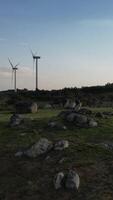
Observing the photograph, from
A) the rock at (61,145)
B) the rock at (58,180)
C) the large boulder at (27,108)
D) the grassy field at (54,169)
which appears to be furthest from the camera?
the large boulder at (27,108)

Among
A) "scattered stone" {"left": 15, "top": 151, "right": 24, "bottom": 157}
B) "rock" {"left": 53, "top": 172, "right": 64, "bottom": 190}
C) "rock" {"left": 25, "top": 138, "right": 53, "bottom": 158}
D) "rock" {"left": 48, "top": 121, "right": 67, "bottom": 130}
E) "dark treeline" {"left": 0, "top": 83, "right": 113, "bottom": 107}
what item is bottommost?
"rock" {"left": 53, "top": 172, "right": 64, "bottom": 190}

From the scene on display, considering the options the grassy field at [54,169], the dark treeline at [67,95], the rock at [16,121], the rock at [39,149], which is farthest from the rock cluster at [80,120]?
the dark treeline at [67,95]

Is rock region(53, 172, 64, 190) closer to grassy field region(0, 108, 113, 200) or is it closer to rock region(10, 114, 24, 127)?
grassy field region(0, 108, 113, 200)

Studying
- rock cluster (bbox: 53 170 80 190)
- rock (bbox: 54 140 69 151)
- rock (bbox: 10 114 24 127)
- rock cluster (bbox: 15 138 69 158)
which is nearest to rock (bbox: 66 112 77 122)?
rock (bbox: 10 114 24 127)

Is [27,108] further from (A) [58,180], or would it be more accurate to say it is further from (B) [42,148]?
(A) [58,180]

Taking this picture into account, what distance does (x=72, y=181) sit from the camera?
68.1 ft

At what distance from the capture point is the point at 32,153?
2498 cm

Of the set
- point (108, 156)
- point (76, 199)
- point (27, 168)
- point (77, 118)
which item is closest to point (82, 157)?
point (108, 156)

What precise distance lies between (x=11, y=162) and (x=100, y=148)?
192 inches

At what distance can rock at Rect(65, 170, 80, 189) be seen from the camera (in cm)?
2066

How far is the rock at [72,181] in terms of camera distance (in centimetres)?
2066

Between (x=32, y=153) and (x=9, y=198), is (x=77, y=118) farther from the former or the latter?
(x=9, y=198)

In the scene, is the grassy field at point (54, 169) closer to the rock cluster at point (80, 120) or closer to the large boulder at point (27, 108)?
the rock cluster at point (80, 120)

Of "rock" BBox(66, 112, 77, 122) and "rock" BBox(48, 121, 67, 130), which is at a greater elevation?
"rock" BBox(66, 112, 77, 122)
